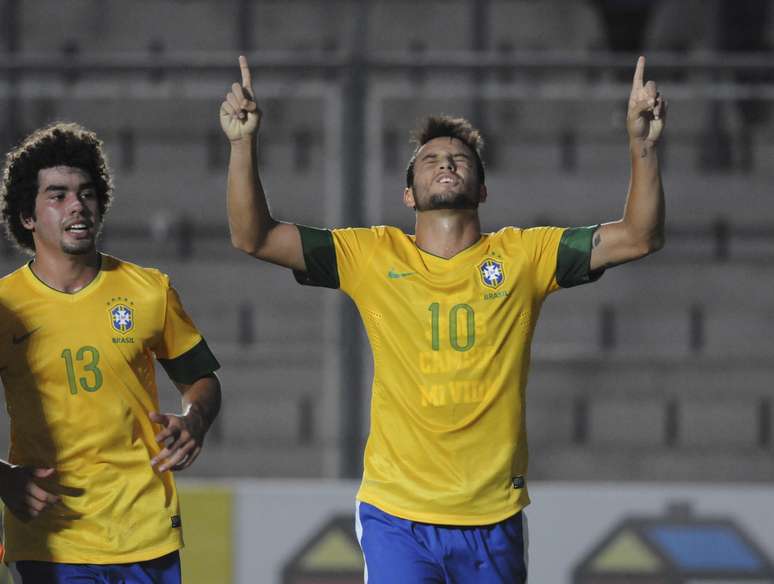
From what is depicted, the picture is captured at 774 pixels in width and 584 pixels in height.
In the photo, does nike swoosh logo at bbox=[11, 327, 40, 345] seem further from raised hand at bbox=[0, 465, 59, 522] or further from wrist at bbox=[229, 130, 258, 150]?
wrist at bbox=[229, 130, 258, 150]

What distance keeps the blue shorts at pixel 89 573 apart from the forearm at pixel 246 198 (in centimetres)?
83

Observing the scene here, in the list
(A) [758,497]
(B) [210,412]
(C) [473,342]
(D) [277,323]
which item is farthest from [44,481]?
(D) [277,323]

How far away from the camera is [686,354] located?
788 cm

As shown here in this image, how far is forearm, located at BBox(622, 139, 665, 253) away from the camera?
3.09 m

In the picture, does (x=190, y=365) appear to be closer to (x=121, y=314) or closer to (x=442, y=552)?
(x=121, y=314)

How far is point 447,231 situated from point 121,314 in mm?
860

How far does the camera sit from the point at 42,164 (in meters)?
3.24

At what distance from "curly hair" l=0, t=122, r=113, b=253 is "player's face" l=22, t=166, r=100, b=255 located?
0.03 m

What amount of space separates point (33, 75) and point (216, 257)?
1.68 meters

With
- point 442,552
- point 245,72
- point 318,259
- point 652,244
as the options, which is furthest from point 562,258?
point 245,72

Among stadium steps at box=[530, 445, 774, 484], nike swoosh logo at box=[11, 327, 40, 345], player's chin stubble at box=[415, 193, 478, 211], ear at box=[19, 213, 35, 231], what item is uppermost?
player's chin stubble at box=[415, 193, 478, 211]

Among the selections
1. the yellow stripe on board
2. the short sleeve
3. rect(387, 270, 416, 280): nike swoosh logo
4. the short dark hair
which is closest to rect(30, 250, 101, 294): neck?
rect(387, 270, 416, 280): nike swoosh logo

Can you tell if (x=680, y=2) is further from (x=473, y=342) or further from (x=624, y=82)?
(x=473, y=342)

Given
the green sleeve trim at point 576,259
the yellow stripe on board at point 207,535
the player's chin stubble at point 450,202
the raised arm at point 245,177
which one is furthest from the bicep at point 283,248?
the yellow stripe on board at point 207,535
